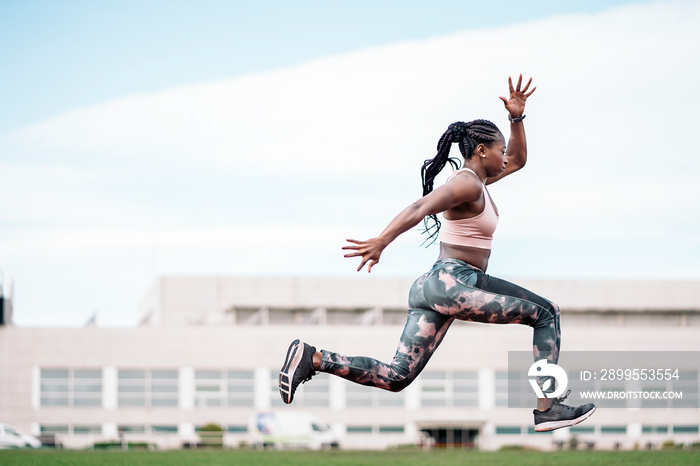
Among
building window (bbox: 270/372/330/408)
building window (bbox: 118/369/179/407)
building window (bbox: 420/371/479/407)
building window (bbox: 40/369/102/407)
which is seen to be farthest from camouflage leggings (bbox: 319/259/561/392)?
building window (bbox: 40/369/102/407)

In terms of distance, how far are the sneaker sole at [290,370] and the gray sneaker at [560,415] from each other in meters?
1.91

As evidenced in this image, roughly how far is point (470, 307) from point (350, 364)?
1.09 metres

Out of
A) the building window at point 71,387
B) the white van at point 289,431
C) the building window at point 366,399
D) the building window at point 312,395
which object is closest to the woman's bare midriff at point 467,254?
the white van at point 289,431

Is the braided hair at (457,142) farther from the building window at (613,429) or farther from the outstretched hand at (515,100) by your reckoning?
the building window at (613,429)

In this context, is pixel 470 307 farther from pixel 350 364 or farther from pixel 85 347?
pixel 85 347

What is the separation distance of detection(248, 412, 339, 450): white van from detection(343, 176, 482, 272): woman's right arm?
47.3m

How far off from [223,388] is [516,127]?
5600 cm

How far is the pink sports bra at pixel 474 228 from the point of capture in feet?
24.7

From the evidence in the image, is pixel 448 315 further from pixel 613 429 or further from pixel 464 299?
pixel 613 429

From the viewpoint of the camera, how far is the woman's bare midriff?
763 centimetres

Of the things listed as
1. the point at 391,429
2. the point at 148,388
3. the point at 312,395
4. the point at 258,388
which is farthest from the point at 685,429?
the point at 148,388

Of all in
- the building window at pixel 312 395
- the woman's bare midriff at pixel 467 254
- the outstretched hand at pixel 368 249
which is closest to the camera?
the outstretched hand at pixel 368 249

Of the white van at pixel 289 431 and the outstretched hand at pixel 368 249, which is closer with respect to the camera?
the outstretched hand at pixel 368 249

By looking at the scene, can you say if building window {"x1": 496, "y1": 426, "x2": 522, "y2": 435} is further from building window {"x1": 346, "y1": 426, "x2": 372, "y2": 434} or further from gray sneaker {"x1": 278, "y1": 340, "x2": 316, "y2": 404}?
gray sneaker {"x1": 278, "y1": 340, "x2": 316, "y2": 404}
